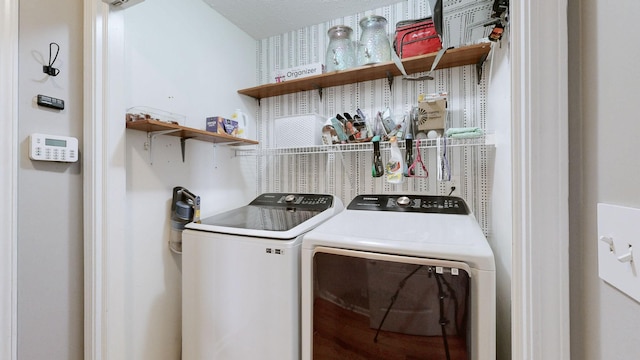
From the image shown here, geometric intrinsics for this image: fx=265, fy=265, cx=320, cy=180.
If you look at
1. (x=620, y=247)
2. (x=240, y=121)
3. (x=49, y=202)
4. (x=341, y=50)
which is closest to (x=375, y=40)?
(x=341, y=50)

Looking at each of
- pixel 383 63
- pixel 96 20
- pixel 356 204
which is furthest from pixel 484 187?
pixel 96 20

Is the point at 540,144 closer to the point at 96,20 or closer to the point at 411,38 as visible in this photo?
the point at 411,38

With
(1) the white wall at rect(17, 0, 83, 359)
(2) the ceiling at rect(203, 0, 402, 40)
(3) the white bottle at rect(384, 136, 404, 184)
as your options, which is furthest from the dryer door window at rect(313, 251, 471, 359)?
(2) the ceiling at rect(203, 0, 402, 40)

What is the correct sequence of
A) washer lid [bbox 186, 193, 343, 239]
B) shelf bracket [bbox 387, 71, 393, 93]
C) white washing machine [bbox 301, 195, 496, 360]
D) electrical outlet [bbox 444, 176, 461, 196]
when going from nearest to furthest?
white washing machine [bbox 301, 195, 496, 360] < washer lid [bbox 186, 193, 343, 239] < electrical outlet [bbox 444, 176, 461, 196] < shelf bracket [bbox 387, 71, 393, 93]

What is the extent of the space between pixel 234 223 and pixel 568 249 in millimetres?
Result: 1371

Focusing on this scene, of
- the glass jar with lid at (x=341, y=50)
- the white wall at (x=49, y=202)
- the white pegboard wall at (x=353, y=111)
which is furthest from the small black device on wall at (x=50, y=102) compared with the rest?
the glass jar with lid at (x=341, y=50)

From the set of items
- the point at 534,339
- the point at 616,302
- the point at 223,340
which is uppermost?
the point at 616,302

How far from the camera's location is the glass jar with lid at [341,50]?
1.91m

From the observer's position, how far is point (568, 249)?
468 millimetres

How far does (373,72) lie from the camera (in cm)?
184

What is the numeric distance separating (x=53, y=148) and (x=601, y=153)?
66.0 inches

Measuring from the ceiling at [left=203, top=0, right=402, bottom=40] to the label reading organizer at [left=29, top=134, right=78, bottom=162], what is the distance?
1.39 meters

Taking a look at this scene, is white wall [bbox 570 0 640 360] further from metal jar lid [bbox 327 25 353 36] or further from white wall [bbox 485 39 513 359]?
metal jar lid [bbox 327 25 353 36]

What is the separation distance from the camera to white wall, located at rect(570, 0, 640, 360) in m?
0.36
